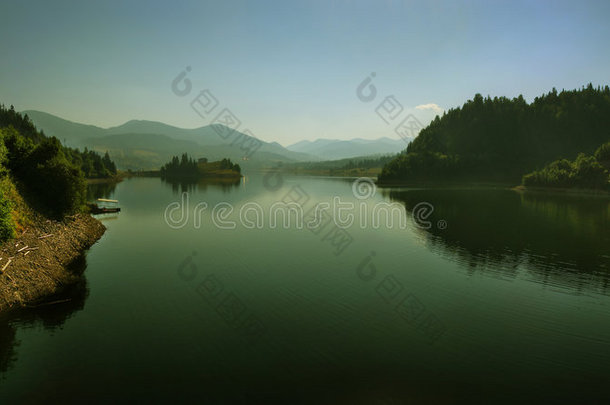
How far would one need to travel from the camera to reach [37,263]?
2758cm

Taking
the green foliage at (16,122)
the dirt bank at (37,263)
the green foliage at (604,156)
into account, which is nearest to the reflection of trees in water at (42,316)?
the dirt bank at (37,263)

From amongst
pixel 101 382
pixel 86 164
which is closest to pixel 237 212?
pixel 101 382

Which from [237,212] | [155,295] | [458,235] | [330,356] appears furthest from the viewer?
[237,212]

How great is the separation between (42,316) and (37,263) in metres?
8.04

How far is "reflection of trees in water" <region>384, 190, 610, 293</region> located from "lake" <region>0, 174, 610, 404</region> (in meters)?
0.42

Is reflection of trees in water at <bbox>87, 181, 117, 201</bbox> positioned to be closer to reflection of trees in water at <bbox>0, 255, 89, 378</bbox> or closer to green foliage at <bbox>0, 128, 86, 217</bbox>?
green foliage at <bbox>0, 128, 86, 217</bbox>

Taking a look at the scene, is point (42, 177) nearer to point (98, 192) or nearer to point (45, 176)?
point (45, 176)

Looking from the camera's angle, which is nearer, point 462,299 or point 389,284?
point 462,299

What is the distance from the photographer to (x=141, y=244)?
142 feet

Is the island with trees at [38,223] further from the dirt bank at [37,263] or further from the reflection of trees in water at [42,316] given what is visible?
the reflection of trees in water at [42,316]

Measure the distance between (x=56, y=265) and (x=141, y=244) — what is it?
13.3 m

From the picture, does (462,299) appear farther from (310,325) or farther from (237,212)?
(237,212)

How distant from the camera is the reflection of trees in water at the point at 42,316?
17.8 meters

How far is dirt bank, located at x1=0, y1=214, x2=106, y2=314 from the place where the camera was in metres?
23.3
